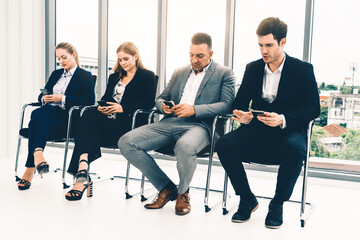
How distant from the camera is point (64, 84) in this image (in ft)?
10.9

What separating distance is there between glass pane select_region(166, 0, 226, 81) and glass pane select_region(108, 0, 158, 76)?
0.18 meters

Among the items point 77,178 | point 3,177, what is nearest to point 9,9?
point 3,177

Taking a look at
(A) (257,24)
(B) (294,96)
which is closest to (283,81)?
(B) (294,96)

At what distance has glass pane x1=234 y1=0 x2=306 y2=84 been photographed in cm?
347

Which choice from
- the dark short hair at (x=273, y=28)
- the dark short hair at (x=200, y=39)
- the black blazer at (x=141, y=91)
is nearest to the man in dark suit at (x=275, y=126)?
the dark short hair at (x=273, y=28)

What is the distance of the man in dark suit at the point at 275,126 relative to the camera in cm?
218

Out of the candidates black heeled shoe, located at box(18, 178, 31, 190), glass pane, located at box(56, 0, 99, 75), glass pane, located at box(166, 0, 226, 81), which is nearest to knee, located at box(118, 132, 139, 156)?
black heeled shoe, located at box(18, 178, 31, 190)

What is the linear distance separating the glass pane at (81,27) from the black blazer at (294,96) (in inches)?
97.6

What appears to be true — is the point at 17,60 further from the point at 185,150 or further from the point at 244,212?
the point at 244,212

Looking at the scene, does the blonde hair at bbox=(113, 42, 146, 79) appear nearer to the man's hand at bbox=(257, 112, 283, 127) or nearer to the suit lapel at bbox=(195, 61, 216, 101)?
the suit lapel at bbox=(195, 61, 216, 101)

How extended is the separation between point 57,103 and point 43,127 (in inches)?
16.4

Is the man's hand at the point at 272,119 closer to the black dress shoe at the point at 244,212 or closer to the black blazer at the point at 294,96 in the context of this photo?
the black blazer at the point at 294,96

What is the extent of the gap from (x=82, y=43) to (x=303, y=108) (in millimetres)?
3114

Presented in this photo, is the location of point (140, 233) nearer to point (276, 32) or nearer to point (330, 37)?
point (276, 32)
